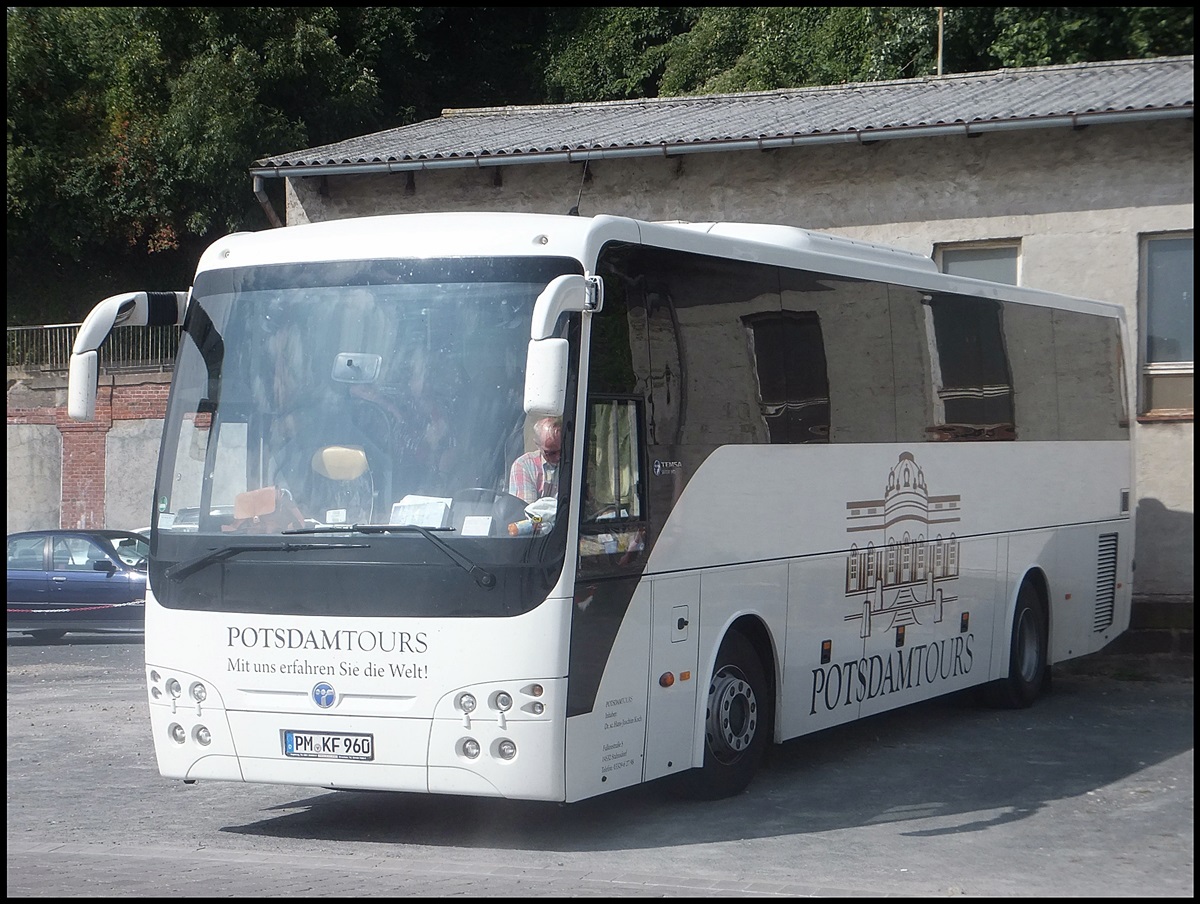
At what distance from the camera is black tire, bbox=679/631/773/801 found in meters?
9.57

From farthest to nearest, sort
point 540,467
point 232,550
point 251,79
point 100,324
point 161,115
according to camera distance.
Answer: point 161,115 → point 251,79 → point 100,324 → point 232,550 → point 540,467

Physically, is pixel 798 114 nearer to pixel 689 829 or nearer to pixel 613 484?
pixel 613 484

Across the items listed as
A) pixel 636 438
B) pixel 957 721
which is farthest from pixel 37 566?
pixel 636 438

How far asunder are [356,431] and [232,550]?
3.00 feet

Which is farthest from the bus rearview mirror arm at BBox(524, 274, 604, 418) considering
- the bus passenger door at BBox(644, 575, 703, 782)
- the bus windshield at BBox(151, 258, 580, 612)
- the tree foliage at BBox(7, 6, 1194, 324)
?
the tree foliage at BBox(7, 6, 1194, 324)

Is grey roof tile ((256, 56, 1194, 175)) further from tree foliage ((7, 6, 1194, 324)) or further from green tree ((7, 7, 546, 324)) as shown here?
green tree ((7, 7, 546, 324))

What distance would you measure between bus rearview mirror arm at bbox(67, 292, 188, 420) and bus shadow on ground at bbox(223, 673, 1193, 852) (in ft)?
8.14

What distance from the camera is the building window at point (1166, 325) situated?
59.5 feet

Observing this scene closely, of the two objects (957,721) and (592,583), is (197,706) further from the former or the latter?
(957,721)

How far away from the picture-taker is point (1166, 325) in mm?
18328

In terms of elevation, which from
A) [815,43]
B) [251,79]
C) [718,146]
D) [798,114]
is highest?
[815,43]

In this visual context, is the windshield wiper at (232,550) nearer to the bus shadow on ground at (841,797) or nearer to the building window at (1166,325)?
the bus shadow on ground at (841,797)

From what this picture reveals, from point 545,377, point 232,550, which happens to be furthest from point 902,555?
point 232,550

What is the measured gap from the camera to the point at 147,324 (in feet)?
30.5
